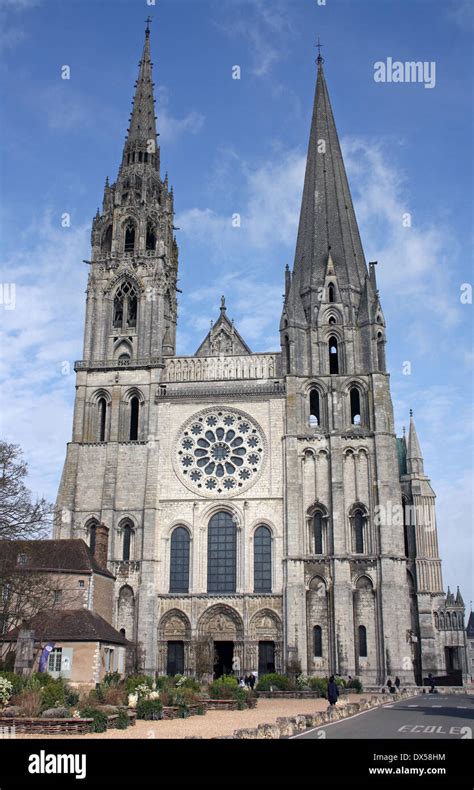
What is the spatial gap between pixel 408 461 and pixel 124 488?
19092 mm

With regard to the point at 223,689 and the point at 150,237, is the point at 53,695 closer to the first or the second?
the point at 223,689

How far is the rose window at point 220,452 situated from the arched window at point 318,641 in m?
8.78

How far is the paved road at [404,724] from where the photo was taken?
60.8 ft

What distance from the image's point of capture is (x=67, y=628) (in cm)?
3531

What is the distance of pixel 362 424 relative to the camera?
47531mm

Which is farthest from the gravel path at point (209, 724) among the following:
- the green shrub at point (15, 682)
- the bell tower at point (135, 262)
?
the bell tower at point (135, 262)

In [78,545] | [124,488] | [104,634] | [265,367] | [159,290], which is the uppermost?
[159,290]

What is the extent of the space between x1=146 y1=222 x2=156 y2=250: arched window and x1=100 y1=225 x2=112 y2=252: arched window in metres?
2.55

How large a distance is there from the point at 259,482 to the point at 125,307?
1456 centimetres

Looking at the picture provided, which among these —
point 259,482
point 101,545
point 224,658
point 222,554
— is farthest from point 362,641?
point 101,545

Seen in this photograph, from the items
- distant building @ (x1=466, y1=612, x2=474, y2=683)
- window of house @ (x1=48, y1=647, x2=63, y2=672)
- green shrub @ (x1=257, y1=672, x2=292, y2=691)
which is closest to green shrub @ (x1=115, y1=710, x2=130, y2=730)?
window of house @ (x1=48, y1=647, x2=63, y2=672)

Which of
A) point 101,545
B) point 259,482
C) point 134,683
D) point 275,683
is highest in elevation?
point 259,482
